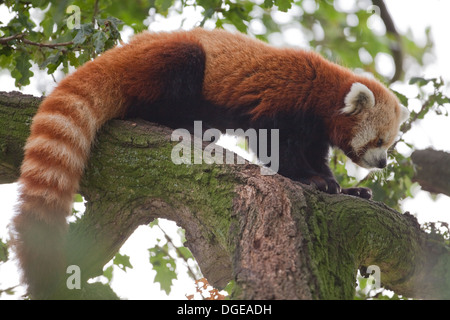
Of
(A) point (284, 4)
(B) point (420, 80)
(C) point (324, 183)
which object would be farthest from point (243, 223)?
(B) point (420, 80)

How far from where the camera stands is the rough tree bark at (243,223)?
258 centimetres

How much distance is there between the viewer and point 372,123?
5.03 m

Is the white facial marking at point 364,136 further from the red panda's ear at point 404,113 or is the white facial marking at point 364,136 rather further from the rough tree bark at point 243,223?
the rough tree bark at point 243,223

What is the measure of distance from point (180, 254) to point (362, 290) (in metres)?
2.29

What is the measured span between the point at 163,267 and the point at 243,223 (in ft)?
10.1

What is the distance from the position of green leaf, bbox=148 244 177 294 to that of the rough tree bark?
85.0 inches

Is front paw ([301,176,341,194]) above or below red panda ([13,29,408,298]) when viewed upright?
below

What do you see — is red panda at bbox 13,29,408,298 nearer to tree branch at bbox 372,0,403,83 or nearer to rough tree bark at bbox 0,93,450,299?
rough tree bark at bbox 0,93,450,299

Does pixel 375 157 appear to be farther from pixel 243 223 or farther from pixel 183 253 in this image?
pixel 243 223

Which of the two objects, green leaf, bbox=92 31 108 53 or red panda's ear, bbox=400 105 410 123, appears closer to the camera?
green leaf, bbox=92 31 108 53

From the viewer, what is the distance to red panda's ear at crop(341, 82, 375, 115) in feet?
15.3

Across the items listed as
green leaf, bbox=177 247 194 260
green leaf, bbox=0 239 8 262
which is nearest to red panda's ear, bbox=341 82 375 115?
green leaf, bbox=177 247 194 260
